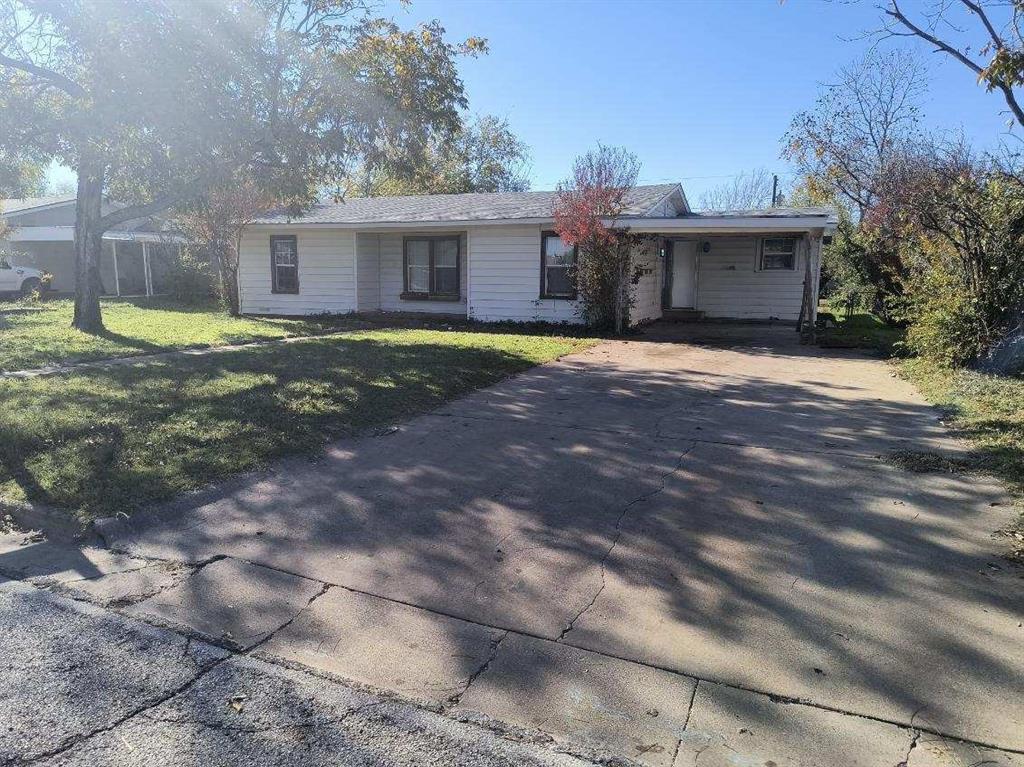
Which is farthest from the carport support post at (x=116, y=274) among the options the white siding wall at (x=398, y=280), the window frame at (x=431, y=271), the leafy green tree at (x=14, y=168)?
the window frame at (x=431, y=271)

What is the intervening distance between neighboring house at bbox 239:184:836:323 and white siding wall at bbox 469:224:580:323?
3 cm

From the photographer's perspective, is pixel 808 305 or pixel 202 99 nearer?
pixel 202 99

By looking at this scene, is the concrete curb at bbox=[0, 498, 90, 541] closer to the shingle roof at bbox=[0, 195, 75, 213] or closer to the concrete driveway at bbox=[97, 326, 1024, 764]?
the concrete driveway at bbox=[97, 326, 1024, 764]

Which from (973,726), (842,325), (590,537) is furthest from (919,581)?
(842,325)

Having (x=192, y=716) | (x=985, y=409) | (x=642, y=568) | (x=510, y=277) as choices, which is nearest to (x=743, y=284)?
(x=510, y=277)

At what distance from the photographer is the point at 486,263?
1712 centimetres

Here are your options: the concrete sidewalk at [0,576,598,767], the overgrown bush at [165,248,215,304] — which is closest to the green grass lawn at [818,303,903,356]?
the concrete sidewalk at [0,576,598,767]

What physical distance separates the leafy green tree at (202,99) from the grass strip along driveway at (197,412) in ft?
11.2

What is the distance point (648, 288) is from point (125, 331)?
12.3m

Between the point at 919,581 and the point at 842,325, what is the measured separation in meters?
17.1

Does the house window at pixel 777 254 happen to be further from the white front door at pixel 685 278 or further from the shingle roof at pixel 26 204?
the shingle roof at pixel 26 204

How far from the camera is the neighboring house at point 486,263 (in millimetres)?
16672

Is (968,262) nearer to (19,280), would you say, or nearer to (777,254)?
(777,254)

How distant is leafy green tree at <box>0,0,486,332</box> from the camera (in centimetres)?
930
